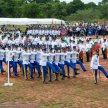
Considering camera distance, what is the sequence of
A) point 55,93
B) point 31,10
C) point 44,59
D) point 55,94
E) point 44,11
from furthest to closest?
point 44,11, point 31,10, point 44,59, point 55,93, point 55,94

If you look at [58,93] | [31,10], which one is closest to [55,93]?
[58,93]

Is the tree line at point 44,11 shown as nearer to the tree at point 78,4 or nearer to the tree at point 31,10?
the tree at point 31,10

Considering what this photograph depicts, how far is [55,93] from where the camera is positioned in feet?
32.0

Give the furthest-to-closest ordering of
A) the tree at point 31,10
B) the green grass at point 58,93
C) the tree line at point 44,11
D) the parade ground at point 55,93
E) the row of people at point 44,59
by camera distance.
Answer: the tree line at point 44,11 < the tree at point 31,10 < the row of people at point 44,59 < the green grass at point 58,93 < the parade ground at point 55,93

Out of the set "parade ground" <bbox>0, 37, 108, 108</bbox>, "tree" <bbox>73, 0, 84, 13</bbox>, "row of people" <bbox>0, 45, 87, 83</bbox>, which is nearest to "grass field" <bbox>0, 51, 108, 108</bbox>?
"parade ground" <bbox>0, 37, 108, 108</bbox>

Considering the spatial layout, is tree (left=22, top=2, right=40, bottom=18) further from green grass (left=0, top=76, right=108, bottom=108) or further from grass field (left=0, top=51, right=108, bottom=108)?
green grass (left=0, top=76, right=108, bottom=108)

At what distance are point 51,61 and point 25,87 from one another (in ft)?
6.04

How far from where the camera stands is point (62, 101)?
8.66 meters

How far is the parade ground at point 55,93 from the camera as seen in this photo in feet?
27.5

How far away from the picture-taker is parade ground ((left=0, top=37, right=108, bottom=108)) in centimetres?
838

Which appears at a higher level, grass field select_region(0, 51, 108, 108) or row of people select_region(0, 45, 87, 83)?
row of people select_region(0, 45, 87, 83)

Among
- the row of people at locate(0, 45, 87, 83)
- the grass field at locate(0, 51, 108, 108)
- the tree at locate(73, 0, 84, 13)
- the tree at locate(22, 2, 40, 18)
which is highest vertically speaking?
the tree at locate(73, 0, 84, 13)

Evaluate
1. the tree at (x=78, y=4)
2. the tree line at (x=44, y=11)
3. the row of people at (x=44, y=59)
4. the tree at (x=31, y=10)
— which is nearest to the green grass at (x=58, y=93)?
the row of people at (x=44, y=59)

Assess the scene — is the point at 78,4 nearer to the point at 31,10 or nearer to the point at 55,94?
the point at 31,10
